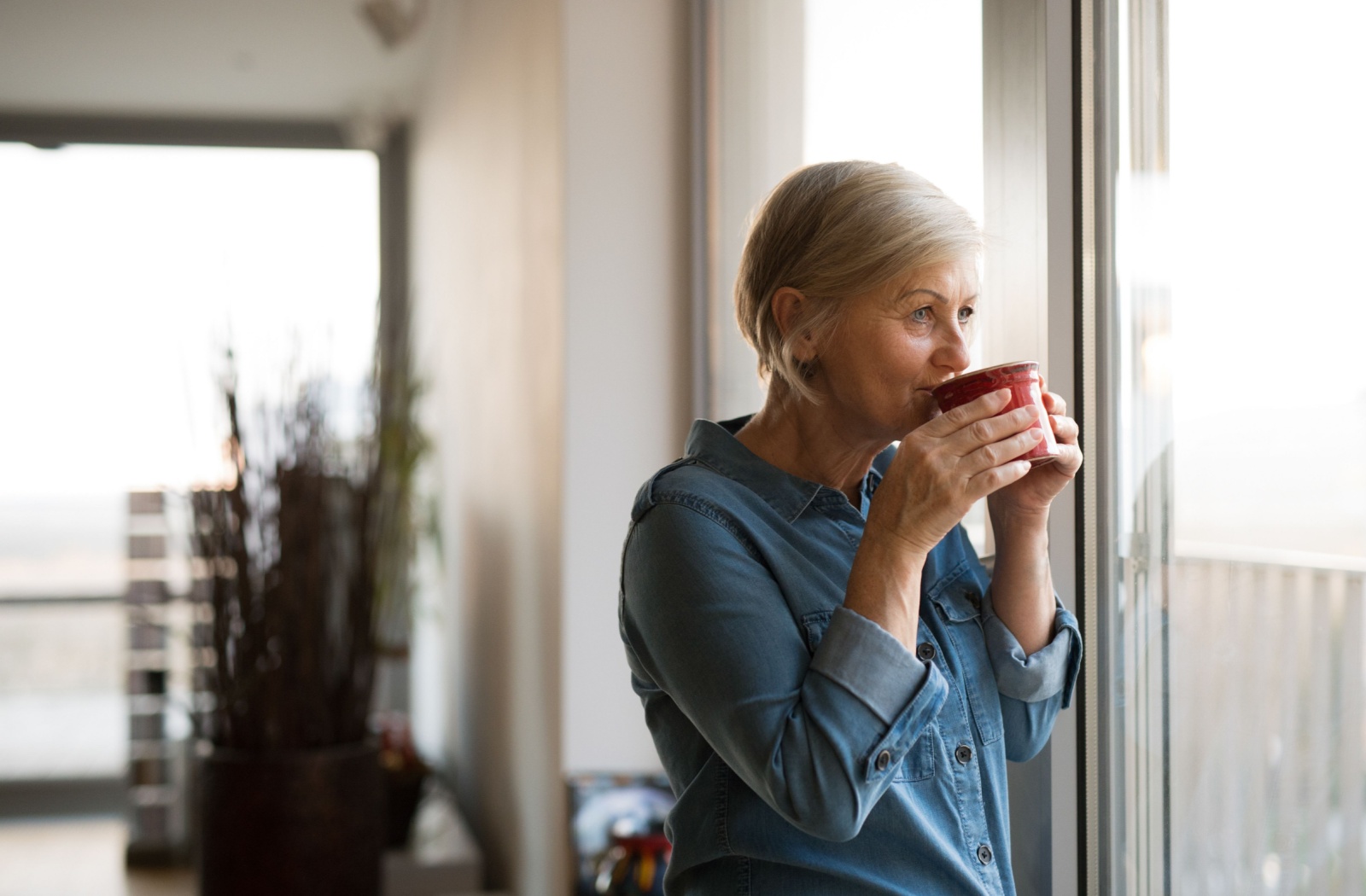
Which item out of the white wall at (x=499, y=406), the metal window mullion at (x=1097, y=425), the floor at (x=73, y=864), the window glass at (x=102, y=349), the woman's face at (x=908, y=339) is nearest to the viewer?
the woman's face at (x=908, y=339)

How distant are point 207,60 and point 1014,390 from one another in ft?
14.8

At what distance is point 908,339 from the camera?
0.96 metres

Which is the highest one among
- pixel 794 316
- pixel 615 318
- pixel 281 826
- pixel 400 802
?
pixel 615 318

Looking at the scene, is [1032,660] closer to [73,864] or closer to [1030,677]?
[1030,677]

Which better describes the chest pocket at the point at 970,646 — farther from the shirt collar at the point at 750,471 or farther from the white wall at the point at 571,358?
the white wall at the point at 571,358

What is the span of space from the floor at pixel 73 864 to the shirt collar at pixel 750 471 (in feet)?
11.6

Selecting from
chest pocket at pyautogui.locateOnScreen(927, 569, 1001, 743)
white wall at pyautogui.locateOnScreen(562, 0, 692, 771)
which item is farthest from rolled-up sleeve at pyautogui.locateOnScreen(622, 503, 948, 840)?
white wall at pyautogui.locateOnScreen(562, 0, 692, 771)

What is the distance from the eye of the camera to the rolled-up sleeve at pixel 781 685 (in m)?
0.85

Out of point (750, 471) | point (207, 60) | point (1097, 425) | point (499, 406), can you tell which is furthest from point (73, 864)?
point (1097, 425)

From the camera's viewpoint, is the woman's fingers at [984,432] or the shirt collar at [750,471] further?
the shirt collar at [750,471]

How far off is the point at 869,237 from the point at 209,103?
4937 mm

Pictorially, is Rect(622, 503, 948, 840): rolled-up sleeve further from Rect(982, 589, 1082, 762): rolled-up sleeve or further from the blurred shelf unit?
the blurred shelf unit

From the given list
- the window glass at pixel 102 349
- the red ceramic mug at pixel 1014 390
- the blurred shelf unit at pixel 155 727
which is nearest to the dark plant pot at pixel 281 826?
the blurred shelf unit at pixel 155 727

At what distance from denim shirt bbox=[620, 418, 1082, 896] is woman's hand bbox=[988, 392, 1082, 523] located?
0.08 m
